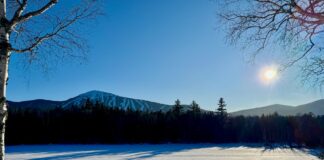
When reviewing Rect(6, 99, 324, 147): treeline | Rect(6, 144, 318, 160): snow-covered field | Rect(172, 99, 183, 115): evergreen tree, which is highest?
Rect(172, 99, 183, 115): evergreen tree

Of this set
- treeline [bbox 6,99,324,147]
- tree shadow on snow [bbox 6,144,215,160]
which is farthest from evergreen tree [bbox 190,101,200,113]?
tree shadow on snow [bbox 6,144,215,160]

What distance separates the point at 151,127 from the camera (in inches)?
2303

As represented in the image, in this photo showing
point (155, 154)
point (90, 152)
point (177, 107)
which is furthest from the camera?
point (177, 107)

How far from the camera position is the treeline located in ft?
177

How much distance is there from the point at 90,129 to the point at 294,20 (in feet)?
178

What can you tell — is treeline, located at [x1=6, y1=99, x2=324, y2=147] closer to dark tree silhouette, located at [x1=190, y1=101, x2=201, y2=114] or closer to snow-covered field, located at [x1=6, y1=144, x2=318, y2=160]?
dark tree silhouette, located at [x1=190, y1=101, x2=201, y2=114]

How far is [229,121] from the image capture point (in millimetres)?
67688

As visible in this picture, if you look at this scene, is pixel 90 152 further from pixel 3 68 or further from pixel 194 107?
pixel 194 107

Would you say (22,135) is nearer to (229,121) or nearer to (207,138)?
(207,138)

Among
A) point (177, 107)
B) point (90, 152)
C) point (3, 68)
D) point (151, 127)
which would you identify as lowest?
point (90, 152)

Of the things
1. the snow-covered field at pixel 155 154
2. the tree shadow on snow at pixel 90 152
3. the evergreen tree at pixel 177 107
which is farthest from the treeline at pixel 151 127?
the snow-covered field at pixel 155 154

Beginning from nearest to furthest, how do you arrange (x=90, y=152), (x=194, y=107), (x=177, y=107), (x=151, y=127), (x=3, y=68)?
1. (x=3, y=68)
2. (x=90, y=152)
3. (x=151, y=127)
4. (x=177, y=107)
5. (x=194, y=107)

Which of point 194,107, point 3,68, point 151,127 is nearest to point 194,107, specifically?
point 194,107

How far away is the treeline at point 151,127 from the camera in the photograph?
54.1 metres
